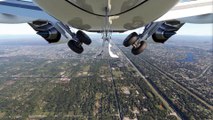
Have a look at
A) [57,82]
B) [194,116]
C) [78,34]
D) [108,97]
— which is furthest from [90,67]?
[78,34]

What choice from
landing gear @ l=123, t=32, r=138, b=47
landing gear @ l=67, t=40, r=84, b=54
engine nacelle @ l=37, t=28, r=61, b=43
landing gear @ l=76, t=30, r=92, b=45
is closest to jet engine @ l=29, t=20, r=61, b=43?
engine nacelle @ l=37, t=28, r=61, b=43

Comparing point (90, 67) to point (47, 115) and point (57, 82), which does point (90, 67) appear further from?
point (47, 115)

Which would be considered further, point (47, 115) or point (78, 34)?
point (47, 115)

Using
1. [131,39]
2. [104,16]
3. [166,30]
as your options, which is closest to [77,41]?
[131,39]

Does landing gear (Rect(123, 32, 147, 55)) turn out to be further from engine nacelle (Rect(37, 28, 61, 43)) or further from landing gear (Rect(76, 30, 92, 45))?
engine nacelle (Rect(37, 28, 61, 43))

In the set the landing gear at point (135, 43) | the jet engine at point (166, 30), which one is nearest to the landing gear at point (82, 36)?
the landing gear at point (135, 43)
